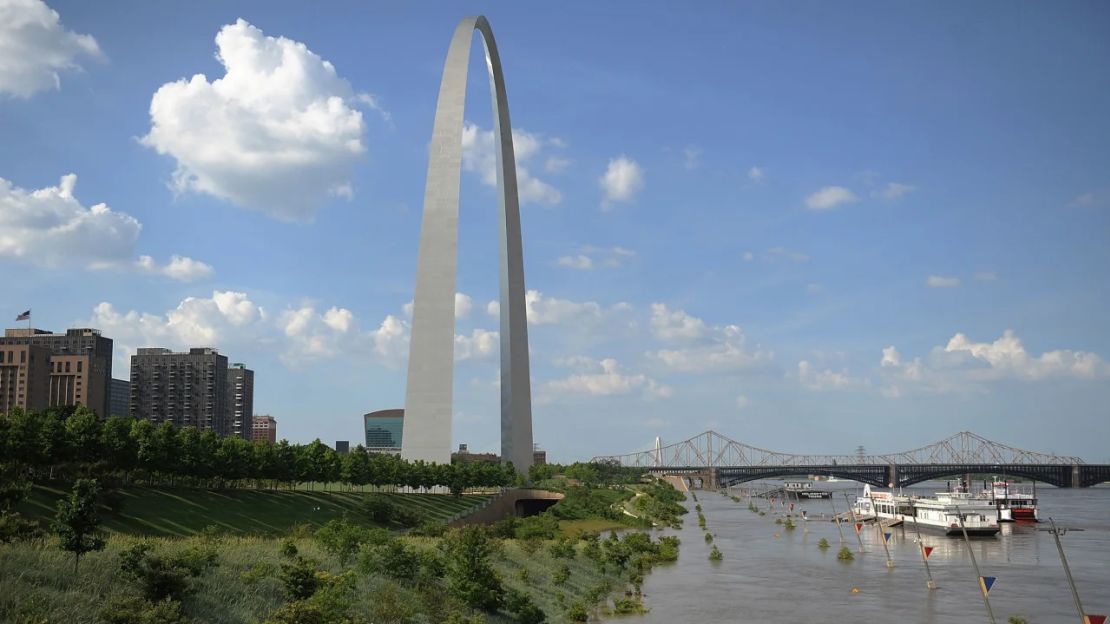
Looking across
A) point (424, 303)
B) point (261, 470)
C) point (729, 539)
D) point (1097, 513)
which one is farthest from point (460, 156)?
point (1097, 513)

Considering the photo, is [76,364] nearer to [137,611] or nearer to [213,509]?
[213,509]

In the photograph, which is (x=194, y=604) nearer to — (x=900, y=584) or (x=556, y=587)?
(x=556, y=587)

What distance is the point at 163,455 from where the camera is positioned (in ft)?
158

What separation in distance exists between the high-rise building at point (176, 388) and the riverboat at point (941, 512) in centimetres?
13734

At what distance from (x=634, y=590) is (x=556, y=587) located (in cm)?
583

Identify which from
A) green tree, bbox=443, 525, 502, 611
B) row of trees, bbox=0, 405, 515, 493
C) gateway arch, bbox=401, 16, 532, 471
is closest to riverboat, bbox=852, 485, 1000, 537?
gateway arch, bbox=401, 16, 532, 471

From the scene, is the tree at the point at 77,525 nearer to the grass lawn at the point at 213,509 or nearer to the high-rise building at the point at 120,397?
the grass lawn at the point at 213,509

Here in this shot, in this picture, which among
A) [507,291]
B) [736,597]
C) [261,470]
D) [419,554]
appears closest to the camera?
[419,554]

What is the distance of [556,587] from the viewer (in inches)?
1379

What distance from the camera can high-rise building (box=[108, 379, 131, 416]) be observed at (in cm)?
19138

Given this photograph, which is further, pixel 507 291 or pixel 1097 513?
pixel 1097 513

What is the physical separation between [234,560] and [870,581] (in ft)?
104

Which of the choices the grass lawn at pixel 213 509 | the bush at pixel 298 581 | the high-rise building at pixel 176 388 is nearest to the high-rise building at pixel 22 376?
the high-rise building at pixel 176 388

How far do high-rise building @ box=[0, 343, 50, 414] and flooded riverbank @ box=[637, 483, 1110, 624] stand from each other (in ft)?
393
